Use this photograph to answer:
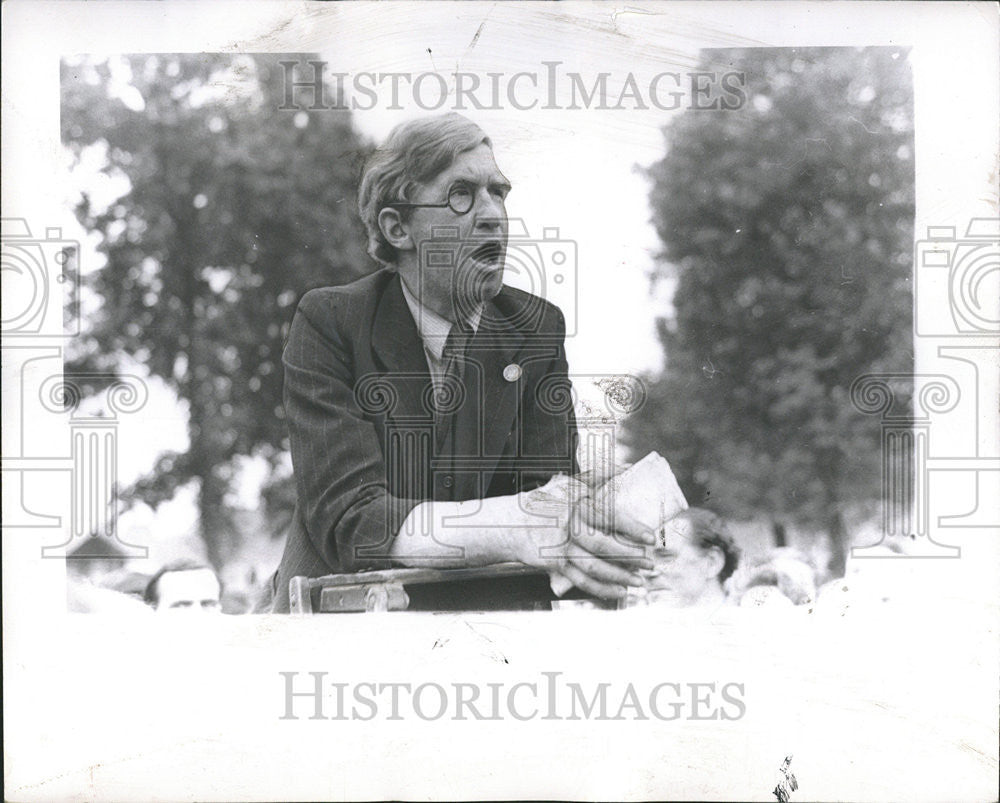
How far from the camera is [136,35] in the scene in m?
2.82

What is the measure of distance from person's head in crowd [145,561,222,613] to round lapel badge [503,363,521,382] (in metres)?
1.07

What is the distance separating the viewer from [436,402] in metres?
2.79

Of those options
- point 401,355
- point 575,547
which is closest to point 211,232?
point 401,355

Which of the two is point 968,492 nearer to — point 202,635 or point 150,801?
point 202,635

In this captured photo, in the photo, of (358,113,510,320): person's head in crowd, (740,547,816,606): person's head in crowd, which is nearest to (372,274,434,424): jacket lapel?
(358,113,510,320): person's head in crowd

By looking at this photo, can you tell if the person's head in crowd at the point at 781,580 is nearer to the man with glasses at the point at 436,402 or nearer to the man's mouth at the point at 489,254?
the man with glasses at the point at 436,402

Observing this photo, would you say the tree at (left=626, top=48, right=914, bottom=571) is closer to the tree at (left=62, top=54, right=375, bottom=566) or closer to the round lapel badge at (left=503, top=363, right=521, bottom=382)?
the round lapel badge at (left=503, top=363, right=521, bottom=382)

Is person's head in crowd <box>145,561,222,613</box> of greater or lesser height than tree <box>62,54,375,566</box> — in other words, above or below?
below

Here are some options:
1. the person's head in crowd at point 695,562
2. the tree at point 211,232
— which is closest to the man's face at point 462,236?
the tree at point 211,232

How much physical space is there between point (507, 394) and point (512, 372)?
7cm

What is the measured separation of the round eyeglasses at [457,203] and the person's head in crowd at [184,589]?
49.2 inches

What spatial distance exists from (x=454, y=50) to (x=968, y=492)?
6.77ft

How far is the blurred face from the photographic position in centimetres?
279

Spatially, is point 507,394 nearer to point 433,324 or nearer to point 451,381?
point 451,381
